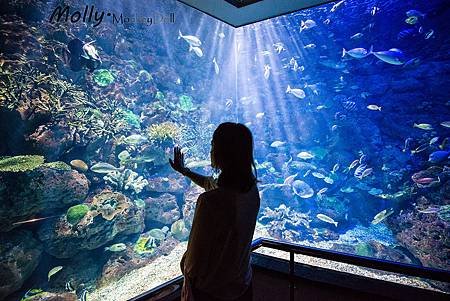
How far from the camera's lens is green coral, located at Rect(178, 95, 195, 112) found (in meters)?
6.30

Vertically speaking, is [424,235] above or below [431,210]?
below

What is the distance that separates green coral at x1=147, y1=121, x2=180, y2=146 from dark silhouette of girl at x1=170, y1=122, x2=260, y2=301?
4505 millimetres

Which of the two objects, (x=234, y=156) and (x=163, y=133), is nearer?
(x=234, y=156)

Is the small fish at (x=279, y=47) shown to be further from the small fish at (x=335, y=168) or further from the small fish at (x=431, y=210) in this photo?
the small fish at (x=431, y=210)

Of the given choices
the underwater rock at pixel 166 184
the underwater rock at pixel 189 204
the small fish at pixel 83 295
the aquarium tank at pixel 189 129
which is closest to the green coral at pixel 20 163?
the aquarium tank at pixel 189 129

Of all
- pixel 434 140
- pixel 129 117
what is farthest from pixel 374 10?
pixel 129 117

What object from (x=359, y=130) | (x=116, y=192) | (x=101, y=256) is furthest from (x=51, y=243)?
(x=359, y=130)

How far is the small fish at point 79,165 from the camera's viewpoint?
4224 mm

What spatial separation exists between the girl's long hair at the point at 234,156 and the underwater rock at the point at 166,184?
4509 mm

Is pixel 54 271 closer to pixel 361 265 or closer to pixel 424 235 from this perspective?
pixel 361 265

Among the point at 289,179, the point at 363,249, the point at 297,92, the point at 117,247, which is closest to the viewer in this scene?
the point at 117,247

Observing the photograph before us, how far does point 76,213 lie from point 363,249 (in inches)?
267

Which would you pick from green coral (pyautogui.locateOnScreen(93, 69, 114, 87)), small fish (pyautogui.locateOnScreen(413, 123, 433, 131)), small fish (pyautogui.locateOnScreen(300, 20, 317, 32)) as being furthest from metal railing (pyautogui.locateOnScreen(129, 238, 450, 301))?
small fish (pyautogui.locateOnScreen(300, 20, 317, 32))

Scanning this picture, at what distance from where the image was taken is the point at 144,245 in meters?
5.23
